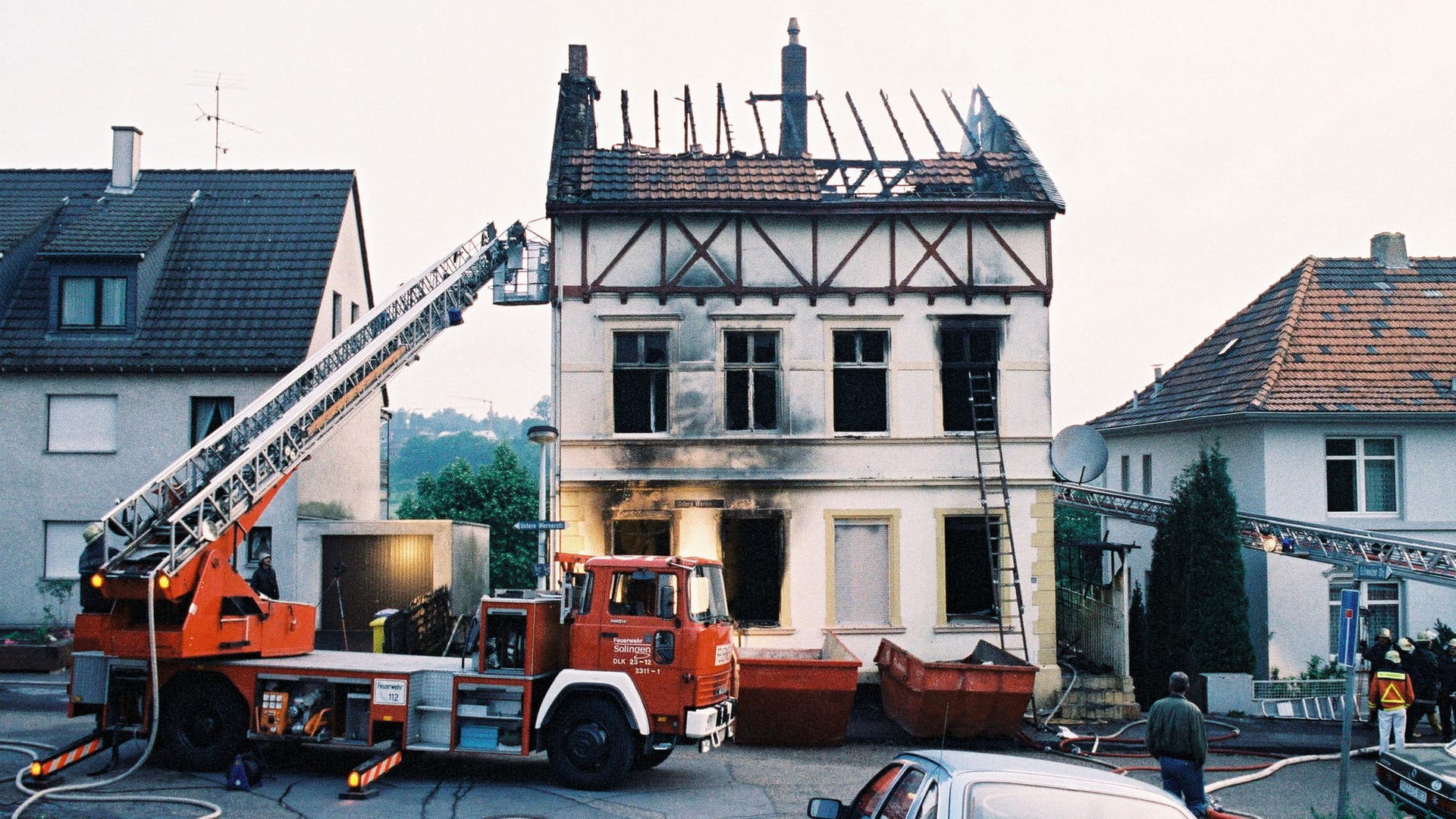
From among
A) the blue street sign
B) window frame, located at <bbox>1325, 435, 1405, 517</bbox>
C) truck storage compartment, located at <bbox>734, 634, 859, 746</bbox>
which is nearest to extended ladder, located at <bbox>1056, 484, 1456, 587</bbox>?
window frame, located at <bbox>1325, 435, 1405, 517</bbox>

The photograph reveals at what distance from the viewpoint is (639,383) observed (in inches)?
814

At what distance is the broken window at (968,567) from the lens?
2056 centimetres

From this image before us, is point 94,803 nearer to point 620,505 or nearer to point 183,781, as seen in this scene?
point 183,781

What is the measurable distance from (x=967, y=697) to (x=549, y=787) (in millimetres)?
6167

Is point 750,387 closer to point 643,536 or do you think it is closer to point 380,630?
point 643,536

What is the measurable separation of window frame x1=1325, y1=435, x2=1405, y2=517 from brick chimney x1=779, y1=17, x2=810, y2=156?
39.9 ft

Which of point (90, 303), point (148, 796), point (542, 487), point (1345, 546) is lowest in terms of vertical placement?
point (148, 796)

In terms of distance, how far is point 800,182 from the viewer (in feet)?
69.0

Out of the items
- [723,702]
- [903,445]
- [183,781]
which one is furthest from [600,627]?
[903,445]

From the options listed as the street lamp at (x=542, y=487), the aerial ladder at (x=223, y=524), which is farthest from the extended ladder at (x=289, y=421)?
the street lamp at (x=542, y=487)

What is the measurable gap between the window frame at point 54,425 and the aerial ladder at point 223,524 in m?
8.89

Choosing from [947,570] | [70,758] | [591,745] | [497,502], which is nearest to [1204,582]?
[947,570]

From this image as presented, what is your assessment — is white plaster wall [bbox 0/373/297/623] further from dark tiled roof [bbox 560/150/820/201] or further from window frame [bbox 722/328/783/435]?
window frame [bbox 722/328/783/435]

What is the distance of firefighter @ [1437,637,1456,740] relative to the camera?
59.6 ft
